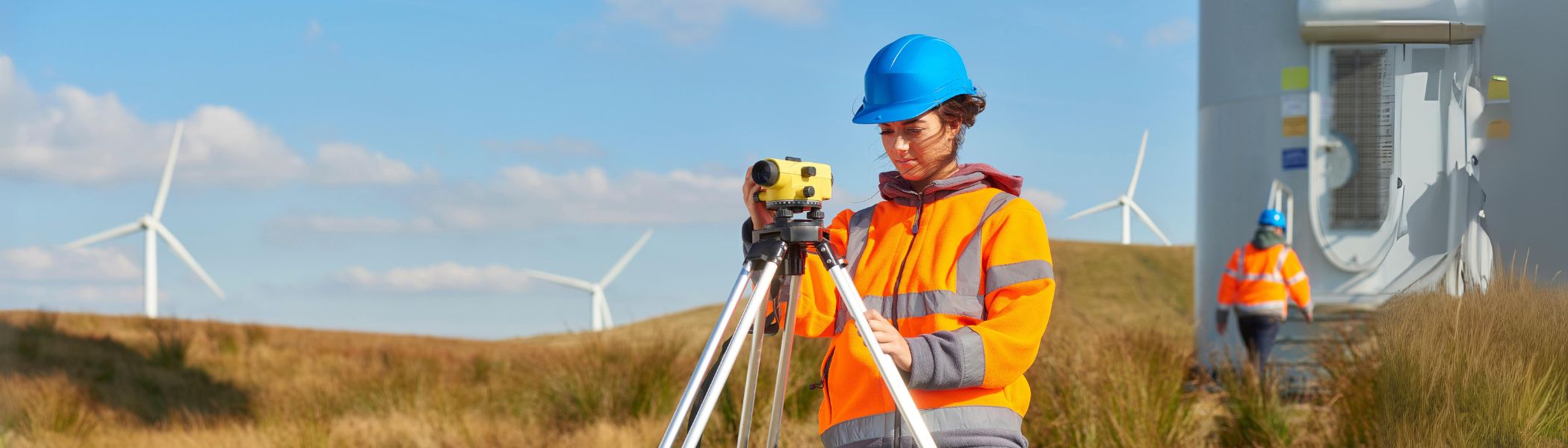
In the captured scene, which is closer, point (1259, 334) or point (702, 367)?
point (702, 367)

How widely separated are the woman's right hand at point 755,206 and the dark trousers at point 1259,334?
277 inches

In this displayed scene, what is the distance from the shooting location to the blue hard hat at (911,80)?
7.57ft

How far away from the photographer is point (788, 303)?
2.42 metres

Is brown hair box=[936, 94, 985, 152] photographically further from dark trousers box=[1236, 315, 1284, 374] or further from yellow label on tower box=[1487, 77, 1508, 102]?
dark trousers box=[1236, 315, 1284, 374]

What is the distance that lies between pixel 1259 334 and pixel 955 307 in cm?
727

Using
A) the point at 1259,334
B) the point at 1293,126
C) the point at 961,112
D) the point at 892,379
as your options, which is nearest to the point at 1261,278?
the point at 1259,334

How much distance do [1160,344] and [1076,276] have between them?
25.0 meters

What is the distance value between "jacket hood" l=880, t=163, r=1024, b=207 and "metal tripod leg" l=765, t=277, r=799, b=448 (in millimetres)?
→ 272

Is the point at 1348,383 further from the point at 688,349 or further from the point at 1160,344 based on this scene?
the point at 688,349

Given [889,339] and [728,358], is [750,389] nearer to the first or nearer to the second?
[728,358]

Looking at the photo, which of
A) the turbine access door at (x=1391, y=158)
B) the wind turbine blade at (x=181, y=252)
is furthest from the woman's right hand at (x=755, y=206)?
the wind turbine blade at (x=181, y=252)

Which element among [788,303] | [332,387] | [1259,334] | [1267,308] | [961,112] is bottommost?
[332,387]

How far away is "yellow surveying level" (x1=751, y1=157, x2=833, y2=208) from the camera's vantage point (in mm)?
2197

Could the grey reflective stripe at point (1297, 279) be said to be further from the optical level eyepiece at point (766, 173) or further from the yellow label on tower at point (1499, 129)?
the optical level eyepiece at point (766, 173)
